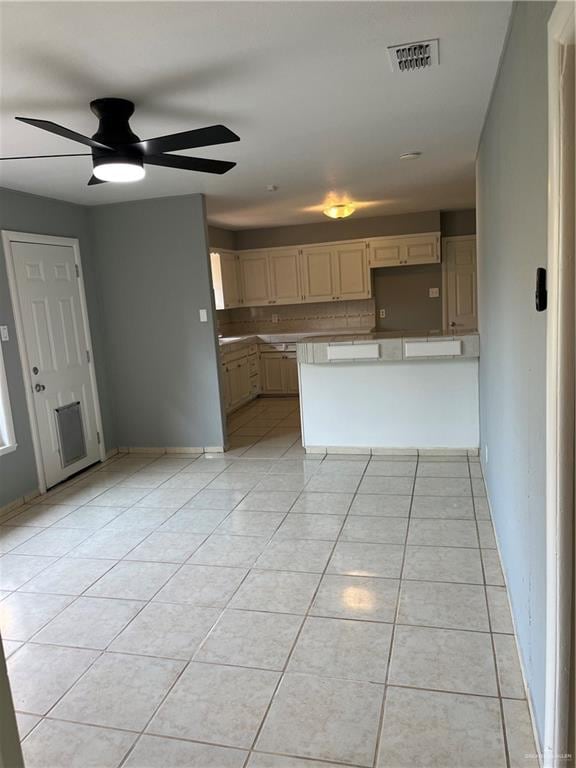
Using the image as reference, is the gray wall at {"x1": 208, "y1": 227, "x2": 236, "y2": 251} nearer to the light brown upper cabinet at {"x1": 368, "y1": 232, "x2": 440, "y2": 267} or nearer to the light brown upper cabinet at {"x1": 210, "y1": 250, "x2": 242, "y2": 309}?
the light brown upper cabinet at {"x1": 210, "y1": 250, "x2": 242, "y2": 309}

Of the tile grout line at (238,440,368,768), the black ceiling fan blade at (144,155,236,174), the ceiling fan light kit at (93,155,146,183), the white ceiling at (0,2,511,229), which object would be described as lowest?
the tile grout line at (238,440,368,768)

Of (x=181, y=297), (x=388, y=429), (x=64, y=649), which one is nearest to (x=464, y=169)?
(x=388, y=429)

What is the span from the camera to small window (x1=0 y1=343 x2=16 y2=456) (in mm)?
4004

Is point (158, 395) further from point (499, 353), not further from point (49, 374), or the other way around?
point (499, 353)

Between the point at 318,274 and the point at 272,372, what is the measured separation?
1527 millimetres

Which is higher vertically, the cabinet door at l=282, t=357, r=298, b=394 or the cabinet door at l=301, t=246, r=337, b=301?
the cabinet door at l=301, t=246, r=337, b=301

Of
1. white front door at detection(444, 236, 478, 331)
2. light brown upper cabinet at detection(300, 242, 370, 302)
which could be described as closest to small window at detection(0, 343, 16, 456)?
light brown upper cabinet at detection(300, 242, 370, 302)

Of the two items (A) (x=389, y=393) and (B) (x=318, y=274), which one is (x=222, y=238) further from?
(A) (x=389, y=393)

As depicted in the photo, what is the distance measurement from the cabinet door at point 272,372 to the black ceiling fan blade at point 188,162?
15.7ft

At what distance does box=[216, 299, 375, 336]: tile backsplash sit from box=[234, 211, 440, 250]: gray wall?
3.07ft

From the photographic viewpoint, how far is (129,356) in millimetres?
5305

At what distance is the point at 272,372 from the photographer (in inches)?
301

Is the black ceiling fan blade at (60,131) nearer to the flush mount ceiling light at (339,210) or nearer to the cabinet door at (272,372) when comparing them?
the flush mount ceiling light at (339,210)

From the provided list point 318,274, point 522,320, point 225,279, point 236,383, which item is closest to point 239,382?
point 236,383
